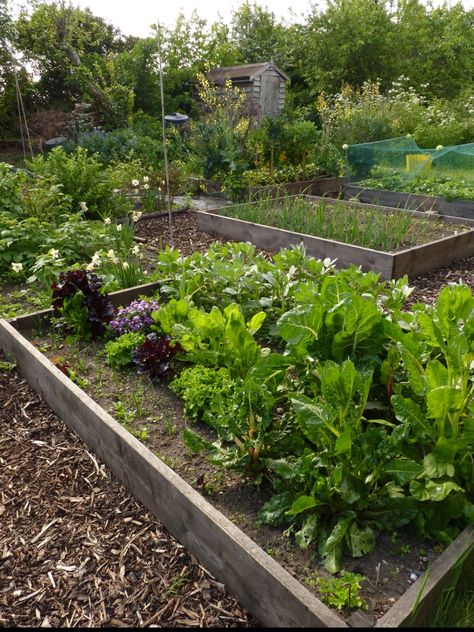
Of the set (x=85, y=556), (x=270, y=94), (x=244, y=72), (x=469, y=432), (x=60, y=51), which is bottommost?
(x=85, y=556)

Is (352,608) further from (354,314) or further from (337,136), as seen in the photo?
(337,136)

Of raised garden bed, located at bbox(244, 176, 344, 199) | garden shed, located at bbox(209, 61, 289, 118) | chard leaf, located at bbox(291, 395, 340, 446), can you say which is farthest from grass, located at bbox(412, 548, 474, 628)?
garden shed, located at bbox(209, 61, 289, 118)

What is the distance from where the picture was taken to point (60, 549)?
2107 mm

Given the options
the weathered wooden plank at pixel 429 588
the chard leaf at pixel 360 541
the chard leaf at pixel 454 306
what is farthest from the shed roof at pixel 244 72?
the weathered wooden plank at pixel 429 588

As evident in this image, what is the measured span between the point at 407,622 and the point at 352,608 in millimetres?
184

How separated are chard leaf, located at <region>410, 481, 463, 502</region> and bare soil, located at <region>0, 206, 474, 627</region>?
0.24 meters

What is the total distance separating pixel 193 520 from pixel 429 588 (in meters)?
0.83

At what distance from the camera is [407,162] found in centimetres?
805

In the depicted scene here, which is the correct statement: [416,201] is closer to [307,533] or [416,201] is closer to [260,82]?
[307,533]

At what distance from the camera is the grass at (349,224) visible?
5289 mm

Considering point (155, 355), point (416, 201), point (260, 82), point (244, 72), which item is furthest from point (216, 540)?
point (244, 72)

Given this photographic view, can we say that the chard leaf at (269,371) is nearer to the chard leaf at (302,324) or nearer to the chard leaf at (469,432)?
the chard leaf at (302,324)

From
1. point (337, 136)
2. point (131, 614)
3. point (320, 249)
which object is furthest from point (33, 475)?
point (337, 136)

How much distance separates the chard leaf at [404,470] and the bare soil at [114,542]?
260 mm
